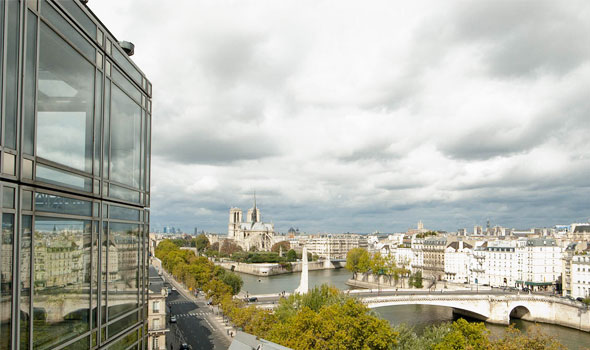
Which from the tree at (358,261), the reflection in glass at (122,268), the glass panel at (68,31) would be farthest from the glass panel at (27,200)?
the tree at (358,261)

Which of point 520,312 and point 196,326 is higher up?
point 196,326

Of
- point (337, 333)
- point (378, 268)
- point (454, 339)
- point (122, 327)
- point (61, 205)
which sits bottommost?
point (378, 268)

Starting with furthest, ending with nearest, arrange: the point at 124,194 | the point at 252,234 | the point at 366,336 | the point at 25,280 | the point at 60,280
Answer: the point at 252,234, the point at 366,336, the point at 124,194, the point at 60,280, the point at 25,280

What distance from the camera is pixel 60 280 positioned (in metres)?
6.24

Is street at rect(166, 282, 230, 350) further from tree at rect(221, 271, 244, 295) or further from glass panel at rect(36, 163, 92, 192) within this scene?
glass panel at rect(36, 163, 92, 192)

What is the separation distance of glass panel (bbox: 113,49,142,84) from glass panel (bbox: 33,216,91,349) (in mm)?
3091

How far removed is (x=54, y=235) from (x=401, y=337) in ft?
90.9

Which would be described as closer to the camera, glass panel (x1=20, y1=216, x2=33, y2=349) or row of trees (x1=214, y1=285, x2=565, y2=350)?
glass panel (x1=20, y1=216, x2=33, y2=349)

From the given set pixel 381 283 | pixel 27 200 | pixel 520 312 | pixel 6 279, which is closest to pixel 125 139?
pixel 27 200

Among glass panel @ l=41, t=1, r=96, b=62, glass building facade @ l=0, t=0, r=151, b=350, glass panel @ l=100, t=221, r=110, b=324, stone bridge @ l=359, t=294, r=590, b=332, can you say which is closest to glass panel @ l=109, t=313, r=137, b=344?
glass building facade @ l=0, t=0, r=151, b=350

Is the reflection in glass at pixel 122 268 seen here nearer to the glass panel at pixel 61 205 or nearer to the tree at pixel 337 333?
the glass panel at pixel 61 205

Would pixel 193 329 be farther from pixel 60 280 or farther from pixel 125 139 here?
pixel 60 280

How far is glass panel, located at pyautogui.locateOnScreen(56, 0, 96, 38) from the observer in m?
6.30

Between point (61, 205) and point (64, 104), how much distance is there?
1.40 m
